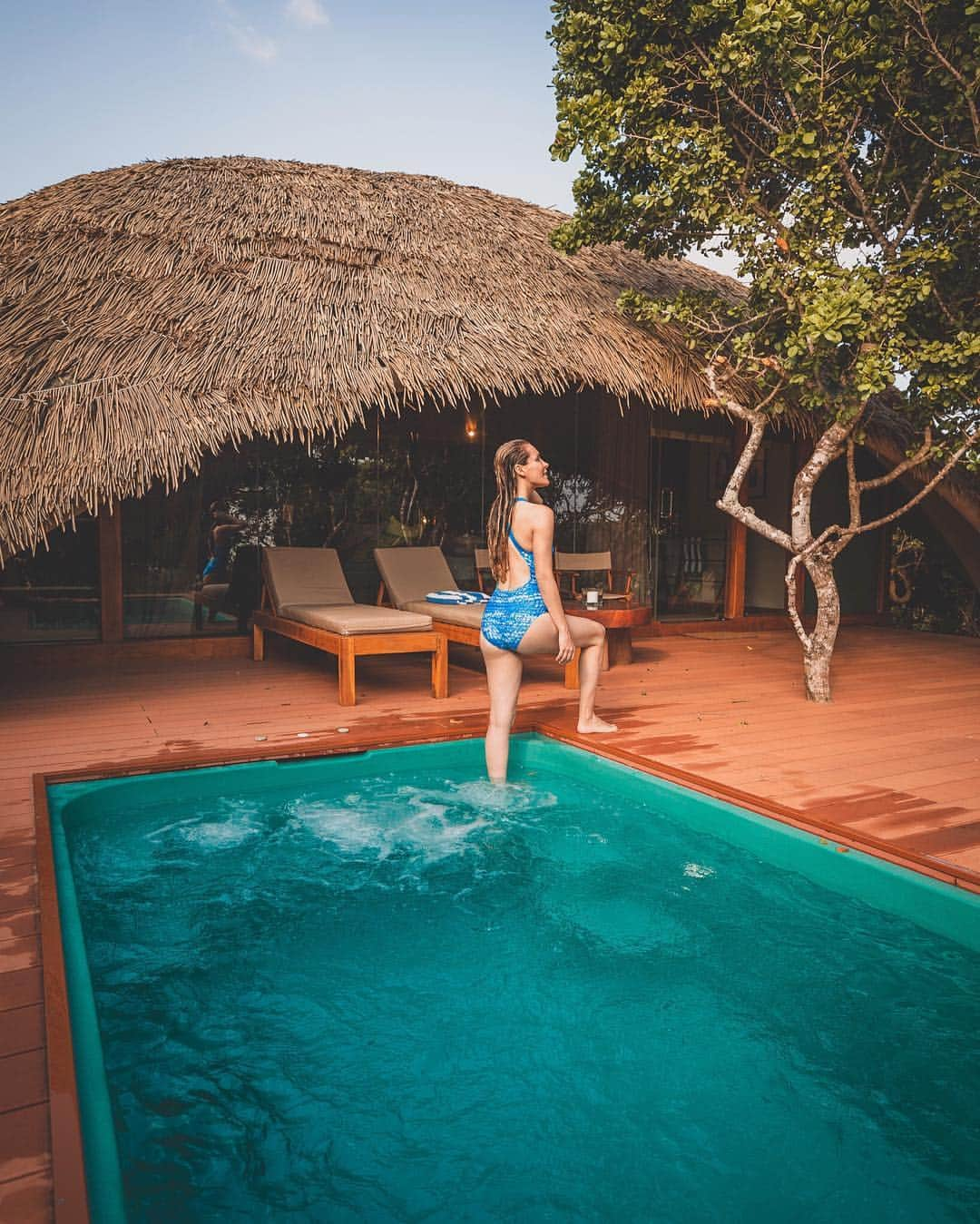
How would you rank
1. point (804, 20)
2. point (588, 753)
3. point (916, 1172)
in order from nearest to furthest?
point (916, 1172), point (588, 753), point (804, 20)

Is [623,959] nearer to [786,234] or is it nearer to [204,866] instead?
[204,866]

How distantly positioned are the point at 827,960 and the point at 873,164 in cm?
477

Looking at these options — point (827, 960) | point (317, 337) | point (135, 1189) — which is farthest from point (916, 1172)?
point (317, 337)

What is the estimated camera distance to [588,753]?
423cm

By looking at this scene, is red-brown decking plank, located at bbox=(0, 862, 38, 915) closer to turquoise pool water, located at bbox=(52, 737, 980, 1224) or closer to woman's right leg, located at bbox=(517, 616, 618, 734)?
turquoise pool water, located at bbox=(52, 737, 980, 1224)

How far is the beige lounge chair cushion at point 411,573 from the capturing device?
6.88 m

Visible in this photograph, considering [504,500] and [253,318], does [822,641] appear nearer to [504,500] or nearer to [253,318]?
[504,500]

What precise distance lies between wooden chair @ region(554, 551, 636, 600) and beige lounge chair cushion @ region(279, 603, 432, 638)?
2.53 metres

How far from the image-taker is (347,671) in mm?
5223

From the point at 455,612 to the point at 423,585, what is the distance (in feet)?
3.67

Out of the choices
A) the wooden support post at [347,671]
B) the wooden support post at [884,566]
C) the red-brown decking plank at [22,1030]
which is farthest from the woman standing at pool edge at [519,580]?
the wooden support post at [884,566]

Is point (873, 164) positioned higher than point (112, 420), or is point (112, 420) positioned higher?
point (873, 164)

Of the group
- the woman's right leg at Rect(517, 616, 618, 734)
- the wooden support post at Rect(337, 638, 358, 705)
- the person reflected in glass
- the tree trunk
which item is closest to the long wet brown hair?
the woman's right leg at Rect(517, 616, 618, 734)

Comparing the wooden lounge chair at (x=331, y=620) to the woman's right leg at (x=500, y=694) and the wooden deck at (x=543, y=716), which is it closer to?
the wooden deck at (x=543, y=716)
